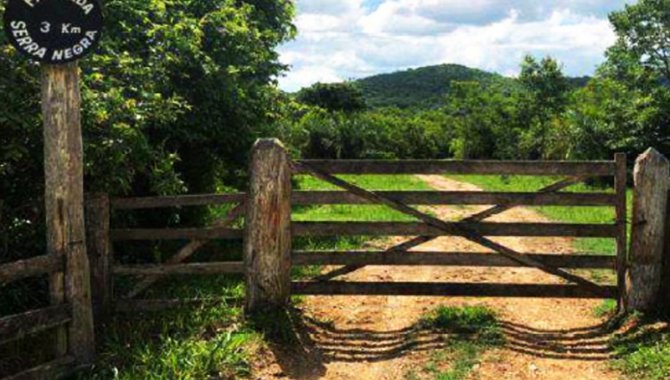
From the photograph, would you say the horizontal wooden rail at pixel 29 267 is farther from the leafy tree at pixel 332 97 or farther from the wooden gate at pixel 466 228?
the leafy tree at pixel 332 97

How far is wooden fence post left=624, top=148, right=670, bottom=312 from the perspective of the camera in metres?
7.79

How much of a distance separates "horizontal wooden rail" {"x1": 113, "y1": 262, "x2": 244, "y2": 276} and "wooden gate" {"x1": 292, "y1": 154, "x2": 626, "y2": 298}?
2.53 feet

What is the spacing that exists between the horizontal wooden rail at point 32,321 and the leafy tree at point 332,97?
7235 centimetres

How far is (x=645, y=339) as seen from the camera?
287 inches

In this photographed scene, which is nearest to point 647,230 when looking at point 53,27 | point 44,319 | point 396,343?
point 396,343

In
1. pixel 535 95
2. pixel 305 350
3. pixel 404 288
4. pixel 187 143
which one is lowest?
pixel 305 350

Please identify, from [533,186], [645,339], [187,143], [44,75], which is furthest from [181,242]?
[533,186]

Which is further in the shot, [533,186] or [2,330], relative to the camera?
[533,186]

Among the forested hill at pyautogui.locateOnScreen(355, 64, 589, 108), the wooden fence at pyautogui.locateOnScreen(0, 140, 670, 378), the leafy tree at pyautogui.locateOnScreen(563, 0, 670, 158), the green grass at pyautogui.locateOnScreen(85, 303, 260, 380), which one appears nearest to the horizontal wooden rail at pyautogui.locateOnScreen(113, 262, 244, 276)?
the wooden fence at pyautogui.locateOnScreen(0, 140, 670, 378)

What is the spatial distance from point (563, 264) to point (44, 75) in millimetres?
5964

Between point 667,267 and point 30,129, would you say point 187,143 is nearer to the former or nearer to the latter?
point 30,129

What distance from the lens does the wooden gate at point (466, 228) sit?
798cm

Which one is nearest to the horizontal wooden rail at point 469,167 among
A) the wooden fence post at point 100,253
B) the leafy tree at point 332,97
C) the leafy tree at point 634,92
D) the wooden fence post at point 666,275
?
the wooden fence post at point 666,275

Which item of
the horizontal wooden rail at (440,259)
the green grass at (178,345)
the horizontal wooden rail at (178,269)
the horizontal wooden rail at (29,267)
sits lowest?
the green grass at (178,345)
